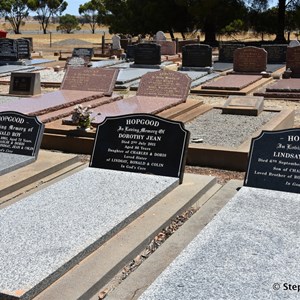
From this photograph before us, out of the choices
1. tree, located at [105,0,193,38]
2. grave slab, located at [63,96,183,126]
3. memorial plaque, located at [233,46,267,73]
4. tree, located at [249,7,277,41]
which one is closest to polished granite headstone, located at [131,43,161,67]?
memorial plaque, located at [233,46,267,73]

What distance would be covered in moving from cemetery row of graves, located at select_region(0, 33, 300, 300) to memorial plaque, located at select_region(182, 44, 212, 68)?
29.4 feet

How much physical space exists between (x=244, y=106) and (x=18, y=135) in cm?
476

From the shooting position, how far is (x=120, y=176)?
5.68m

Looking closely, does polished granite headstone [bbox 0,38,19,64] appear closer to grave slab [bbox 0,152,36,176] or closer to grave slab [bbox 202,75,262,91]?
grave slab [bbox 202,75,262,91]

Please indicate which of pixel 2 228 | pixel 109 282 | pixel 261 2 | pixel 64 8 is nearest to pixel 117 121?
pixel 2 228

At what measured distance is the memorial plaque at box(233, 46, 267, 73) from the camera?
17141 millimetres

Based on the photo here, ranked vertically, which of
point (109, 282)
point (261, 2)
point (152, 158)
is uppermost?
point (261, 2)

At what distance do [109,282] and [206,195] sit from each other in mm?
2116

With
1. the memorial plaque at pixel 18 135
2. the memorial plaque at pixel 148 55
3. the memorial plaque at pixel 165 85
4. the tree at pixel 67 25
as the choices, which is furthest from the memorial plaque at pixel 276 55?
the tree at pixel 67 25

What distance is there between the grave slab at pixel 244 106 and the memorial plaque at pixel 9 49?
1318 centimetres

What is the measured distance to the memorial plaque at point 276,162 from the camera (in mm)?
5113

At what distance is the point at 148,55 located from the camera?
64.0 ft

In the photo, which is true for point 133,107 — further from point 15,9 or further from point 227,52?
point 15,9

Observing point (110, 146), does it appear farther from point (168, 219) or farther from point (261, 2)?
point (261, 2)
